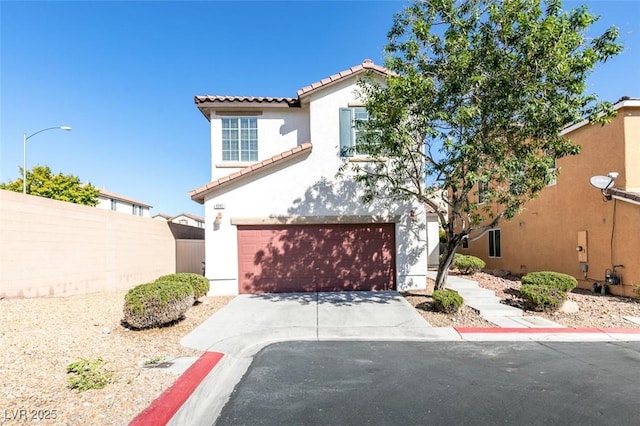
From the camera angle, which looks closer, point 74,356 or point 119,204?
point 74,356

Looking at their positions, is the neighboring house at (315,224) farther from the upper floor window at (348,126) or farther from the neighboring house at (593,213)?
the neighboring house at (593,213)

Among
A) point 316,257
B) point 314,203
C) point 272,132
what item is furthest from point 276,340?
point 272,132

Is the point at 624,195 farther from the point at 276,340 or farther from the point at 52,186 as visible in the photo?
the point at 52,186

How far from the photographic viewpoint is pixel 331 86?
40.4 ft

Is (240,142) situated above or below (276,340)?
above

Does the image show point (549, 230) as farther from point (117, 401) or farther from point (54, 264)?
point (54, 264)

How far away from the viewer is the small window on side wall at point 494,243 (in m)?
17.8

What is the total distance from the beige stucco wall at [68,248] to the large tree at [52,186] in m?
17.8

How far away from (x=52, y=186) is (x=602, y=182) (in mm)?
32950

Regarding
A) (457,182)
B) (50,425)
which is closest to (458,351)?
(457,182)

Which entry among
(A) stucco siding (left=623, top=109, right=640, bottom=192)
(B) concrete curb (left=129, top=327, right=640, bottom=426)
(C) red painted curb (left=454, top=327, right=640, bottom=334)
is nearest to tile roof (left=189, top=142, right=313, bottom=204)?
(B) concrete curb (left=129, top=327, right=640, bottom=426)

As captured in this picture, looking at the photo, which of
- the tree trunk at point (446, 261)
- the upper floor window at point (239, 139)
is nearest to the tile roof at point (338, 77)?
the upper floor window at point (239, 139)

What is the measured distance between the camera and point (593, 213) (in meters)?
11.8

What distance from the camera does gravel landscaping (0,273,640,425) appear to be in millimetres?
3887
